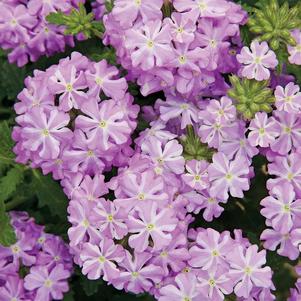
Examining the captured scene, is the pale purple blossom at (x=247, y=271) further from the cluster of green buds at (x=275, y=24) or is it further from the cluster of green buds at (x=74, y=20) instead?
the cluster of green buds at (x=74, y=20)

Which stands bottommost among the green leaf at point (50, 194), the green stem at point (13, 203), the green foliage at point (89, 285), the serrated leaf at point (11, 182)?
the green foliage at point (89, 285)

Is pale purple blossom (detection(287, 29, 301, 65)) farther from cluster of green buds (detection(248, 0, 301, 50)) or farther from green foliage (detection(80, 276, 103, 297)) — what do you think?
green foliage (detection(80, 276, 103, 297))

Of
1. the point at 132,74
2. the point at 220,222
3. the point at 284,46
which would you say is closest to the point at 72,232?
the point at 132,74

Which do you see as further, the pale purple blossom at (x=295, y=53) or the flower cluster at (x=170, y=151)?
the pale purple blossom at (x=295, y=53)

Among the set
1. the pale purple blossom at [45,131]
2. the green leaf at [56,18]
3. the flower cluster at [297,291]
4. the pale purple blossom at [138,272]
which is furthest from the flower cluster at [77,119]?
the flower cluster at [297,291]

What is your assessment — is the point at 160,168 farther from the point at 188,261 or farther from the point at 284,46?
the point at 284,46

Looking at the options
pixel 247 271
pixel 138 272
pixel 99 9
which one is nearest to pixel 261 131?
pixel 247 271

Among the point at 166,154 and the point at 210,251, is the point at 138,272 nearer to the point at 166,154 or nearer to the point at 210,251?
the point at 210,251
